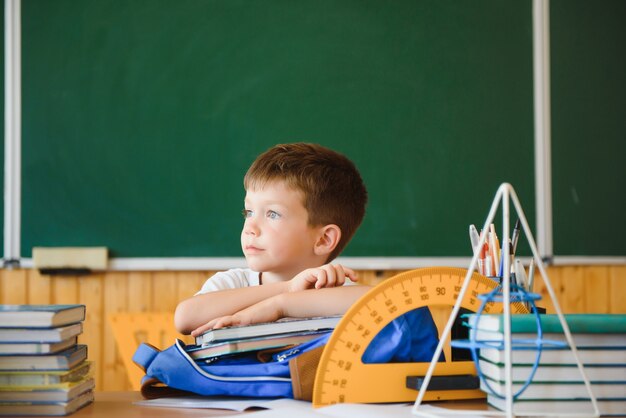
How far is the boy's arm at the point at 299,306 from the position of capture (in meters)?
1.03

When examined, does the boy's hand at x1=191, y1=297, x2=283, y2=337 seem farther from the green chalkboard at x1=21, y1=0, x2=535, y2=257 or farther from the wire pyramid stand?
the green chalkboard at x1=21, y1=0, x2=535, y2=257

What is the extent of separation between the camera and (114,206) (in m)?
2.92

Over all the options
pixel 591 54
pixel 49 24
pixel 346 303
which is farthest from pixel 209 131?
pixel 346 303

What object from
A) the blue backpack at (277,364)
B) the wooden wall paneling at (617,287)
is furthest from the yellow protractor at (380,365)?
the wooden wall paneling at (617,287)

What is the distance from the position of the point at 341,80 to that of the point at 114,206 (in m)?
1.03

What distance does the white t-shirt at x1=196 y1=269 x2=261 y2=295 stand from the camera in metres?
1.57

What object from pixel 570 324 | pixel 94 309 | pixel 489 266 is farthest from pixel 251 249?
pixel 94 309

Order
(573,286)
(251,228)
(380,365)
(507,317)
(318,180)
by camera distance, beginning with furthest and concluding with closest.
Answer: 1. (573,286)
2. (318,180)
3. (251,228)
4. (380,365)
5. (507,317)

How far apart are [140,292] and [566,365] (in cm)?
232

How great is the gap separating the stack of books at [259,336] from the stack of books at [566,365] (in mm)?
229

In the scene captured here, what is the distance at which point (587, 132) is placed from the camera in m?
3.04

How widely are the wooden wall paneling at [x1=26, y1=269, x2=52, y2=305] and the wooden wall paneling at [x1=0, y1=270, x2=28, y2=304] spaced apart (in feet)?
0.06

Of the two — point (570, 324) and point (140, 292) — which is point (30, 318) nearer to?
point (570, 324)

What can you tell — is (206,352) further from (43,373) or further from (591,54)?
(591,54)
